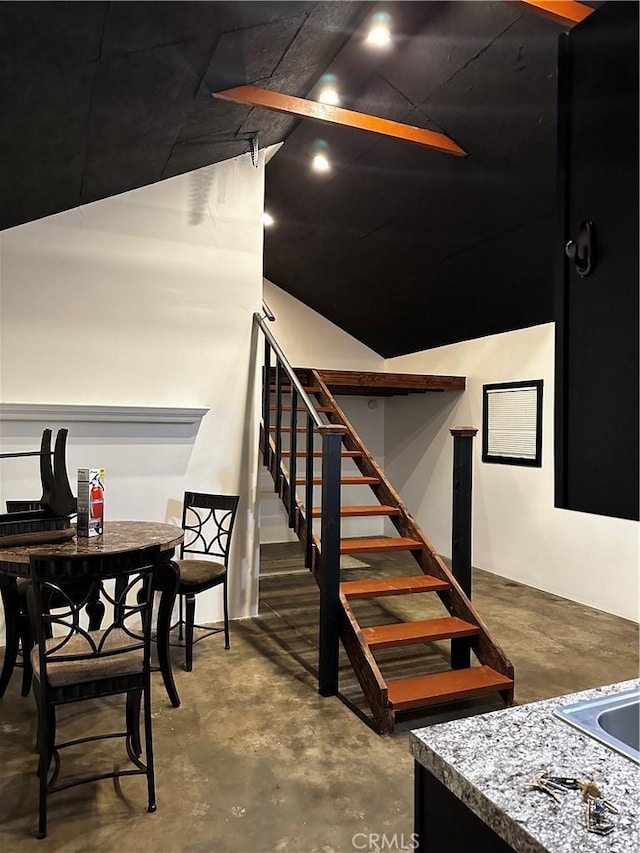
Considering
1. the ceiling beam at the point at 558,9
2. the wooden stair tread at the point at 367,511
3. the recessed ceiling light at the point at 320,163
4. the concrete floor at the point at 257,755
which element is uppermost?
the recessed ceiling light at the point at 320,163

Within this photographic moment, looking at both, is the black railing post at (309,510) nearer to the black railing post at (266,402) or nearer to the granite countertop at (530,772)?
the black railing post at (266,402)

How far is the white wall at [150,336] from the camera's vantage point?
3816 mm

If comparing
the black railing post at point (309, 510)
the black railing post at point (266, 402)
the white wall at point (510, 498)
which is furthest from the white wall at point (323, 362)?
the black railing post at point (309, 510)

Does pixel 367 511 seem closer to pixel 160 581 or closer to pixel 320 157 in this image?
pixel 160 581

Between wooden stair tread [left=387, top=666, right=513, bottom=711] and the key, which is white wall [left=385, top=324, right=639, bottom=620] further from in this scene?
the key

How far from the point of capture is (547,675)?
3.47 meters

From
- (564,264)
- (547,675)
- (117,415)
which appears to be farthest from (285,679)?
(564,264)

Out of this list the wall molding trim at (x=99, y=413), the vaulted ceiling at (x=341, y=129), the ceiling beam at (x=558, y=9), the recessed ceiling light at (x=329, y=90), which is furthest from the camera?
the recessed ceiling light at (x=329, y=90)

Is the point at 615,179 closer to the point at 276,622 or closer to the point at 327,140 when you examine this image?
the point at 276,622

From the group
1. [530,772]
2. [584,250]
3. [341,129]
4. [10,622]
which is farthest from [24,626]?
[341,129]

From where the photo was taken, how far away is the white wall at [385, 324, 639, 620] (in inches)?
189

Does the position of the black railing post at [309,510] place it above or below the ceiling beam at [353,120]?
below

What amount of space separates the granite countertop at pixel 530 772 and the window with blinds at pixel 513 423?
14.9ft

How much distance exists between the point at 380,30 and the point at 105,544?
358 centimetres
